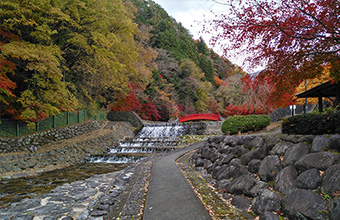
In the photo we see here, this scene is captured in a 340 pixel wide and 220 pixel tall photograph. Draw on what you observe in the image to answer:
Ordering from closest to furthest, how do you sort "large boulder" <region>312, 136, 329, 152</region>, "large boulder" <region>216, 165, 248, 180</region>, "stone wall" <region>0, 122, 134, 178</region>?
1. "large boulder" <region>312, 136, 329, 152</region>
2. "large boulder" <region>216, 165, 248, 180</region>
3. "stone wall" <region>0, 122, 134, 178</region>

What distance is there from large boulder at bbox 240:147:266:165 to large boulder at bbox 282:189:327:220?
1.63 metres

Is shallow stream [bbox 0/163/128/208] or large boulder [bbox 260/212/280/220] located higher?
large boulder [bbox 260/212/280/220]

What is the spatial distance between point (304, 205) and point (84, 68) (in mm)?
15649

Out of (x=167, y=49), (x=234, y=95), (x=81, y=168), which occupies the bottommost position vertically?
(x=81, y=168)

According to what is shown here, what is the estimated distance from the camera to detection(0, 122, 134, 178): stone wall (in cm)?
939

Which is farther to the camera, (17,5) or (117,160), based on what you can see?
(117,160)

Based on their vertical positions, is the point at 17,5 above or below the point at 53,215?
above

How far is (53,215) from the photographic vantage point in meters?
4.82

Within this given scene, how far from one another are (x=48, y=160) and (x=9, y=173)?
6.42 feet

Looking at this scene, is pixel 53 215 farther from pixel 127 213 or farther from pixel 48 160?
pixel 48 160

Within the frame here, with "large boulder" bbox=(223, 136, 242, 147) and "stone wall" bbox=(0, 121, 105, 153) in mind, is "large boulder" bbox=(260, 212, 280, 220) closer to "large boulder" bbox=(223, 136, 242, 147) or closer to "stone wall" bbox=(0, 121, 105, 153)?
"large boulder" bbox=(223, 136, 242, 147)

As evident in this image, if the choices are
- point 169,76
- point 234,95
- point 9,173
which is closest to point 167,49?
point 169,76

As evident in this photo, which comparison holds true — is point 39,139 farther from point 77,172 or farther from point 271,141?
point 271,141

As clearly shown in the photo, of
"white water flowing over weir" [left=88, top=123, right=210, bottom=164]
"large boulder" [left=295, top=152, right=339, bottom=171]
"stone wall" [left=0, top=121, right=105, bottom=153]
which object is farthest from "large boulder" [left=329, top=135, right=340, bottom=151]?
"stone wall" [left=0, top=121, right=105, bottom=153]
